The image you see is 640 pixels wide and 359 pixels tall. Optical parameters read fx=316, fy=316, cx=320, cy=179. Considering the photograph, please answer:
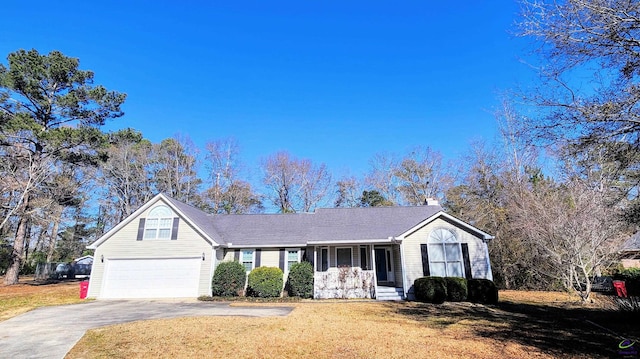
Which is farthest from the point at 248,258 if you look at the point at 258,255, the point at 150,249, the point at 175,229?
the point at 150,249

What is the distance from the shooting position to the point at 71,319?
1066cm

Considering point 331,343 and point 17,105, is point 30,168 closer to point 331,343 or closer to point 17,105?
point 17,105

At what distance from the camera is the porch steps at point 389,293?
15.8 meters

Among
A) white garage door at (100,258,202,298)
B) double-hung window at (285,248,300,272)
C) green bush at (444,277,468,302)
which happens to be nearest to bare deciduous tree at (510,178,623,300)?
green bush at (444,277,468,302)

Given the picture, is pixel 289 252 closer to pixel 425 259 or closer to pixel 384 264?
pixel 384 264

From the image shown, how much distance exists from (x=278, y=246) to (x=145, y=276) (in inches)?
284

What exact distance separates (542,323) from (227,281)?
44.6 ft

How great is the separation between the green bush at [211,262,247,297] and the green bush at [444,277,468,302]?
10.4 m

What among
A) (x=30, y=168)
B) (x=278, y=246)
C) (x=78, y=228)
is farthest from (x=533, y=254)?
(x=78, y=228)

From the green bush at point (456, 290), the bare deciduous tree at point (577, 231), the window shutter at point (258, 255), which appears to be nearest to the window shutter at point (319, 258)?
the window shutter at point (258, 255)

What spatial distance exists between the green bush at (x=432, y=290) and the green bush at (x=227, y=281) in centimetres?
912

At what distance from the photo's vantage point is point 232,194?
34.0 meters

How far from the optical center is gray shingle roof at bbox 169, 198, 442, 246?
1806 centimetres

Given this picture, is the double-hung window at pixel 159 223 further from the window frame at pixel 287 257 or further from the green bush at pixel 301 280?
the green bush at pixel 301 280
